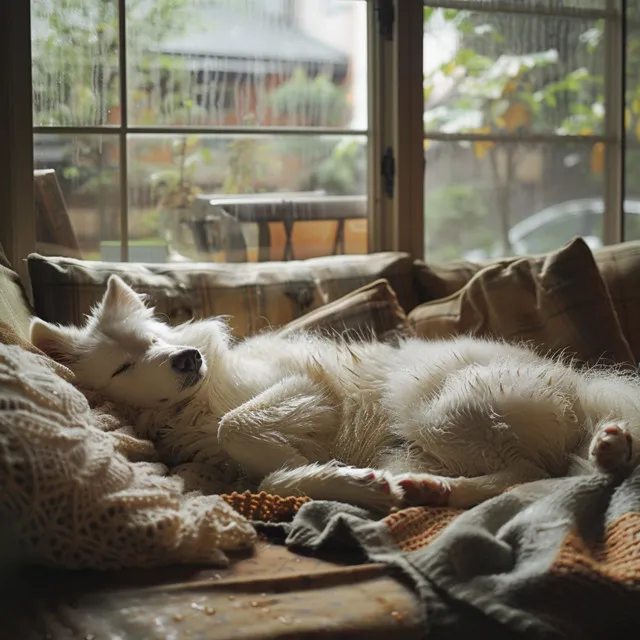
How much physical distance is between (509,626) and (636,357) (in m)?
1.60

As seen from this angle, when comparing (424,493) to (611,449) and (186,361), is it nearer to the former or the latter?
(611,449)

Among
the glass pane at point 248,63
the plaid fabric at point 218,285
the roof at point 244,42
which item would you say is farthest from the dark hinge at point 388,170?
the plaid fabric at point 218,285

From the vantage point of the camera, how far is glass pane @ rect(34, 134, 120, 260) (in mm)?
2805

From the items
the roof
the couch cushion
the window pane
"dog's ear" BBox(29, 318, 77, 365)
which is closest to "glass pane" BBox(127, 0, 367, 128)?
the roof

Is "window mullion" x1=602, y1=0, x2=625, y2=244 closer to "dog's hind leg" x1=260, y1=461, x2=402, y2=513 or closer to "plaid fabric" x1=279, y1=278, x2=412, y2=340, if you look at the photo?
"plaid fabric" x1=279, y1=278, x2=412, y2=340

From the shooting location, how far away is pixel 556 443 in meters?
1.92

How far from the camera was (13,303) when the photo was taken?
218 centimetres

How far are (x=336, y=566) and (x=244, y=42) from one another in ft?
6.72

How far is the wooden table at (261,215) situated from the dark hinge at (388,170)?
0.31 feet

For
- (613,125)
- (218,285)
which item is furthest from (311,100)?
(613,125)

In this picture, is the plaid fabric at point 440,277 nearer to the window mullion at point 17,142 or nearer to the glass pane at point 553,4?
the glass pane at point 553,4

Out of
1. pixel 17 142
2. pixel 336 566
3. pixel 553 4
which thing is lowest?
pixel 336 566

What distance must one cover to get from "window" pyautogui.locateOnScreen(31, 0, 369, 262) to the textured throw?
1.52 meters

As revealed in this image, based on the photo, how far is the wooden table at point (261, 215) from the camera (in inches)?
120
